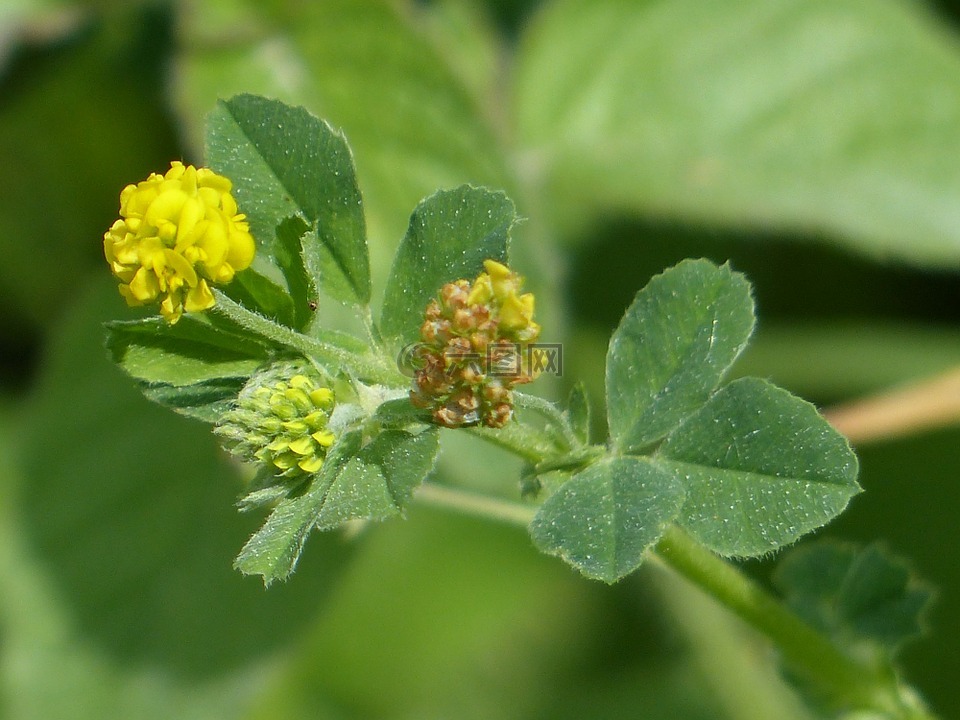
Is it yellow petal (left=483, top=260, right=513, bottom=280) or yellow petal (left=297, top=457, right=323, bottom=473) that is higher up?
yellow petal (left=483, top=260, right=513, bottom=280)

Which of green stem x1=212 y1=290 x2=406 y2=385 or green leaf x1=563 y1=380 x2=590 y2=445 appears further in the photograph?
green leaf x1=563 y1=380 x2=590 y2=445

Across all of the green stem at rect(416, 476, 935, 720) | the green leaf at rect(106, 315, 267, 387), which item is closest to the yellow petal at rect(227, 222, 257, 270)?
the green leaf at rect(106, 315, 267, 387)

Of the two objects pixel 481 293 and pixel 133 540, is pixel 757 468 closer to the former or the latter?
pixel 481 293

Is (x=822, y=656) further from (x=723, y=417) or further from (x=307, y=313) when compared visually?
(x=307, y=313)

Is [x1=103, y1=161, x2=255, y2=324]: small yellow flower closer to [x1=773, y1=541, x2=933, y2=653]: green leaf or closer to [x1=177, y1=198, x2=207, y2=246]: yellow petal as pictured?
[x1=177, y1=198, x2=207, y2=246]: yellow petal

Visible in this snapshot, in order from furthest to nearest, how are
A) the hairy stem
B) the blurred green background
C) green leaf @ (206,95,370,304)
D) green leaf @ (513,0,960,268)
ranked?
1. green leaf @ (513,0,960,268)
2. the blurred green background
3. the hairy stem
4. green leaf @ (206,95,370,304)

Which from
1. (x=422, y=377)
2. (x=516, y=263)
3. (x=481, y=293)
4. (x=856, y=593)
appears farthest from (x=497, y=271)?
(x=516, y=263)

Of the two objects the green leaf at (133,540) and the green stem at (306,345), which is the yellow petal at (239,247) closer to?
the green stem at (306,345)
